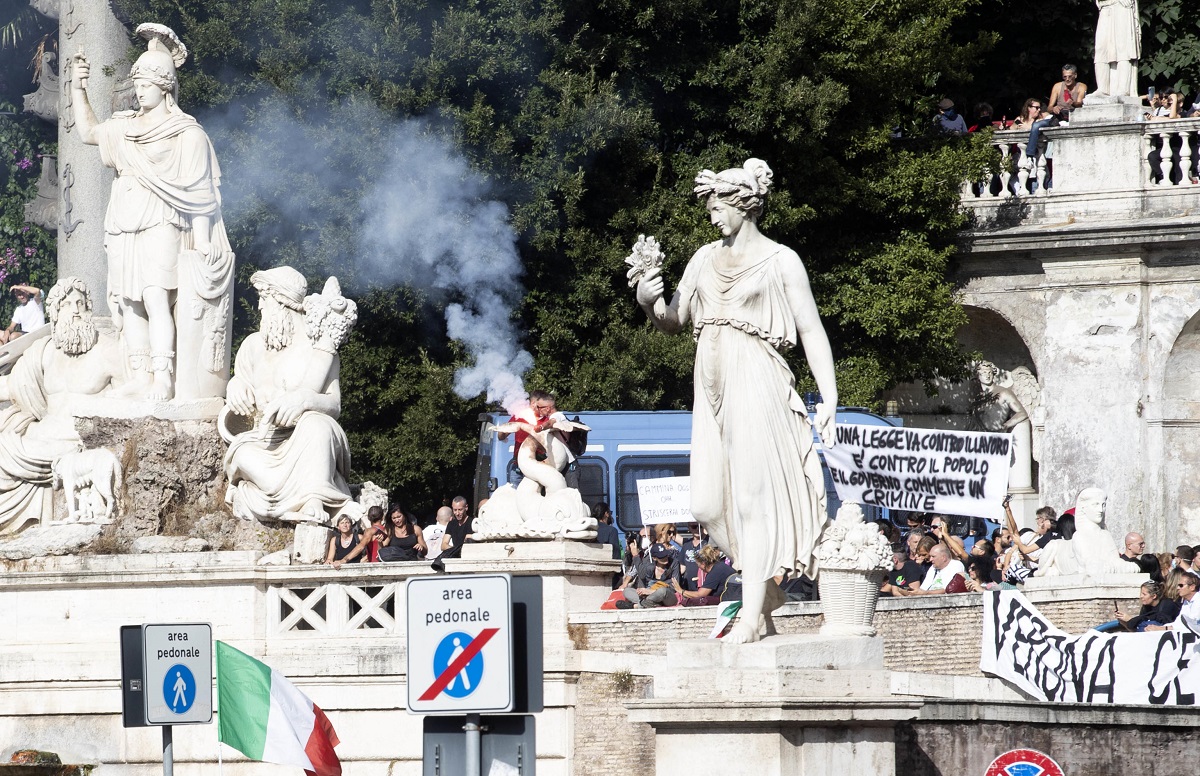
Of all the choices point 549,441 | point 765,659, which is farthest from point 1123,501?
point 765,659

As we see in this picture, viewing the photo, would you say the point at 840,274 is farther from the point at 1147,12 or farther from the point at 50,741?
the point at 50,741

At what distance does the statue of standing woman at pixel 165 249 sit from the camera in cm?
1686

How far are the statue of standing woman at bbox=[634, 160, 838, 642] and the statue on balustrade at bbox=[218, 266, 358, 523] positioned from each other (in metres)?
6.23

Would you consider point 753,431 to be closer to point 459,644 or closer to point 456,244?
point 459,644

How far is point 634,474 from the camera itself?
22.6 m

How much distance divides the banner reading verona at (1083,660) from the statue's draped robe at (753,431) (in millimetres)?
3762

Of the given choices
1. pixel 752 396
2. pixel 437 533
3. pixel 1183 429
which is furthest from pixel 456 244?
pixel 752 396

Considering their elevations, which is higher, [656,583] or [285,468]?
[285,468]

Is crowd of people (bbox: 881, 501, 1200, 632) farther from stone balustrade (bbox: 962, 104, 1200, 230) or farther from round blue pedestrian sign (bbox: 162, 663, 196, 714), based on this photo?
stone balustrade (bbox: 962, 104, 1200, 230)

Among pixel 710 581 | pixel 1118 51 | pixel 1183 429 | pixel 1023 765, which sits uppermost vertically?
pixel 1118 51

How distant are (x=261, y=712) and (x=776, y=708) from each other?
3.83 metres

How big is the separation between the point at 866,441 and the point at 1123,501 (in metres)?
7.27

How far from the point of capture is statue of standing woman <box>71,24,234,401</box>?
16.9m

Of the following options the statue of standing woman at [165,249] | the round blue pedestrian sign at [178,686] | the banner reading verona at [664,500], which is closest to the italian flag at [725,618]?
the round blue pedestrian sign at [178,686]
